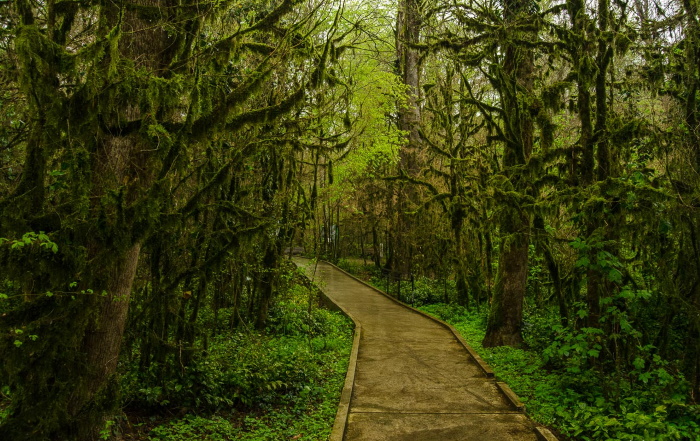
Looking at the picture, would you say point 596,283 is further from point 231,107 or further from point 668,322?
point 231,107

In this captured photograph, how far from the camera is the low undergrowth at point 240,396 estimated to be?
6523mm

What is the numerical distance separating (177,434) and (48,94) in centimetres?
441

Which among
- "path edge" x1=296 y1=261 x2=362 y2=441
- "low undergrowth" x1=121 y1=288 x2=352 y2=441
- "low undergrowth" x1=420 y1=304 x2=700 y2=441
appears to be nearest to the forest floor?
"low undergrowth" x1=420 y1=304 x2=700 y2=441

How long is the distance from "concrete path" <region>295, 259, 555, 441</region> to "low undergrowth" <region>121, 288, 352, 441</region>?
1.52 ft

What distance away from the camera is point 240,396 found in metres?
7.59

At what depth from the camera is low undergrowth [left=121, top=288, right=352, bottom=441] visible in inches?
257

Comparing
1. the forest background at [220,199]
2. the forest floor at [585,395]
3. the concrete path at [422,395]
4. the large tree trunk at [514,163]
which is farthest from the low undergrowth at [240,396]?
the large tree trunk at [514,163]

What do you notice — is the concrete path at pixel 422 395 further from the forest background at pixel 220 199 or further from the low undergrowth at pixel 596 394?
the forest background at pixel 220 199

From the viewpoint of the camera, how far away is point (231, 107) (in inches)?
Answer: 236

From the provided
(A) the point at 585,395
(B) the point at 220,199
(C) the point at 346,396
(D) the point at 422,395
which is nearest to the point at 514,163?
(A) the point at 585,395

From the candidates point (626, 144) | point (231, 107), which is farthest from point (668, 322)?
point (231, 107)

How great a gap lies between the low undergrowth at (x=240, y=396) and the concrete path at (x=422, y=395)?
465 mm

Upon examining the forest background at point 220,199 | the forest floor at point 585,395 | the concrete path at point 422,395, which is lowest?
the concrete path at point 422,395

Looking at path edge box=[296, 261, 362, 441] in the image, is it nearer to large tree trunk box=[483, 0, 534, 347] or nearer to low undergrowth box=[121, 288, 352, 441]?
low undergrowth box=[121, 288, 352, 441]
